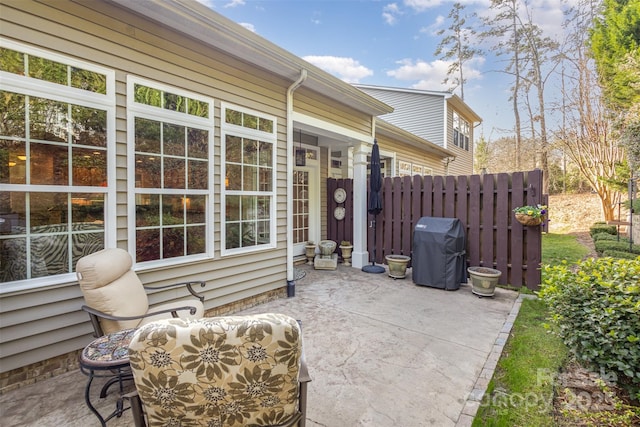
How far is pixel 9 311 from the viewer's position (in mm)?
2312

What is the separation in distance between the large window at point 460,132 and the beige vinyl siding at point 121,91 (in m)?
11.6

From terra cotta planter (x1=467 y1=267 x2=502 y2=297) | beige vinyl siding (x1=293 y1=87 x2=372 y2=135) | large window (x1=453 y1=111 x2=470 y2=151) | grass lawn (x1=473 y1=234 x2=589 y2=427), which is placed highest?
large window (x1=453 y1=111 x2=470 y2=151)

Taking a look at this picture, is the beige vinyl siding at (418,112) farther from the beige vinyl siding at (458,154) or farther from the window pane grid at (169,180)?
the window pane grid at (169,180)

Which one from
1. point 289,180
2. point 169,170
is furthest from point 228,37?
point 289,180

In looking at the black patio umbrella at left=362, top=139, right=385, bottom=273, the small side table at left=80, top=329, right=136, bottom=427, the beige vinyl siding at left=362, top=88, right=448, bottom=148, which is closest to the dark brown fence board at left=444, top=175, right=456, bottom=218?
the black patio umbrella at left=362, top=139, right=385, bottom=273

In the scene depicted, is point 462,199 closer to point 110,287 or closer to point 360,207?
point 360,207

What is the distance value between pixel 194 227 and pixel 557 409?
3.72m

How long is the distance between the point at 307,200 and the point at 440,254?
3505 millimetres

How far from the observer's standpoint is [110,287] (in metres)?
2.36

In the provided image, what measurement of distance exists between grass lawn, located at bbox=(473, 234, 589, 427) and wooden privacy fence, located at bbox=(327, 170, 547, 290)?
1.38 meters

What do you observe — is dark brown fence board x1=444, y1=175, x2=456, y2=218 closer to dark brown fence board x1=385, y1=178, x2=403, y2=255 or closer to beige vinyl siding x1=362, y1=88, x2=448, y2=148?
dark brown fence board x1=385, y1=178, x2=403, y2=255

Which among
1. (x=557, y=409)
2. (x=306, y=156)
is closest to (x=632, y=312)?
(x=557, y=409)

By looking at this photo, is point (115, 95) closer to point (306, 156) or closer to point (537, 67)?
point (306, 156)

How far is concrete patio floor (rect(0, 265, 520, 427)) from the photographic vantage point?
2.07 metres
